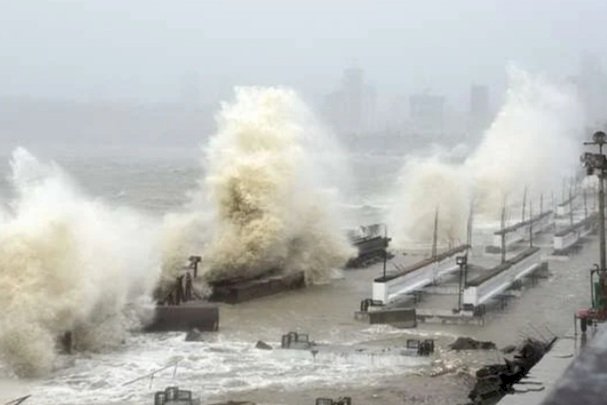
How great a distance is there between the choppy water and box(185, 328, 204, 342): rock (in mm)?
226

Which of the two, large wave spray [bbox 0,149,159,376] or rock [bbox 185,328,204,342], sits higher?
large wave spray [bbox 0,149,159,376]

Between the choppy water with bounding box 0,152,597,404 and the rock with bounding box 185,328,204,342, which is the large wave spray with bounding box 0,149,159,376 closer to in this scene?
the choppy water with bounding box 0,152,597,404

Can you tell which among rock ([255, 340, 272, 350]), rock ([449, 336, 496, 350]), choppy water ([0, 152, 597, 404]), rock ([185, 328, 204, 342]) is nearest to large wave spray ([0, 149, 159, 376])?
choppy water ([0, 152, 597, 404])

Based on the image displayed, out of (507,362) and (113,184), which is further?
(113,184)

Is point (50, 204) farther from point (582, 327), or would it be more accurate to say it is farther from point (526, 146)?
point (526, 146)

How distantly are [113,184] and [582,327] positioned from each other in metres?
69.0

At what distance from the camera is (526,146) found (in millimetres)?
71250

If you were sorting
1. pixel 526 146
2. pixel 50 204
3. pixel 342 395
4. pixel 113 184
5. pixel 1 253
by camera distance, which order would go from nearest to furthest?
pixel 342 395
pixel 1 253
pixel 50 204
pixel 526 146
pixel 113 184

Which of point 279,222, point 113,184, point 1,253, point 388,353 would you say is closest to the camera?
point 388,353

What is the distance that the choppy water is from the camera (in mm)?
15102

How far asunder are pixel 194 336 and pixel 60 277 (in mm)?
2961

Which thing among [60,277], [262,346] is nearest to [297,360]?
[262,346]

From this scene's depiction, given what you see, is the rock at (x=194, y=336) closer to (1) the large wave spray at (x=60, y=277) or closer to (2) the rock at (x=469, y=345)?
(1) the large wave spray at (x=60, y=277)

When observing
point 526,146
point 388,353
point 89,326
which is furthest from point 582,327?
point 526,146
